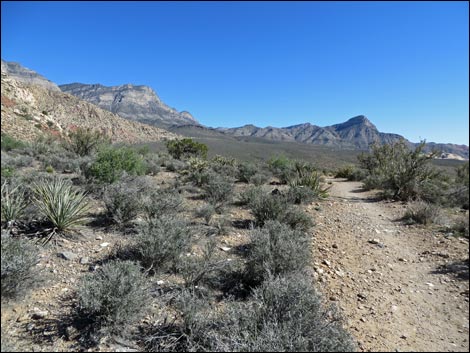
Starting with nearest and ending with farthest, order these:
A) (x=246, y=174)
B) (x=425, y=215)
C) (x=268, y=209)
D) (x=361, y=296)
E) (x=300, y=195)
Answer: (x=361, y=296) < (x=268, y=209) < (x=425, y=215) < (x=300, y=195) < (x=246, y=174)

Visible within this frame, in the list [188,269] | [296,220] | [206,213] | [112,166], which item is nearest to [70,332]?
[188,269]

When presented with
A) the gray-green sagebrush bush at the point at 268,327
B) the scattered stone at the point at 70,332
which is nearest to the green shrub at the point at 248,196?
the gray-green sagebrush bush at the point at 268,327

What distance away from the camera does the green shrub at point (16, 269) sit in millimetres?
3232

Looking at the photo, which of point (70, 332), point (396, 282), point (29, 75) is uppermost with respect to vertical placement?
point (29, 75)

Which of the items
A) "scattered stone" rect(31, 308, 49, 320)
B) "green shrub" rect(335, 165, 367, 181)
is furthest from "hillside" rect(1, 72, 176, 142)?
"scattered stone" rect(31, 308, 49, 320)

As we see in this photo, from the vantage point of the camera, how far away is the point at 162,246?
4.39 meters

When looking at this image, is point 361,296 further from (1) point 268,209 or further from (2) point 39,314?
(2) point 39,314

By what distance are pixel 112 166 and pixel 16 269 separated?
611 cm

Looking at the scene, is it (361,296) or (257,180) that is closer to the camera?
(361,296)

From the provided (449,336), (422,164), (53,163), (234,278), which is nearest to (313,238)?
(234,278)

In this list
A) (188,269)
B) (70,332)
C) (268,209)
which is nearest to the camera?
(70,332)

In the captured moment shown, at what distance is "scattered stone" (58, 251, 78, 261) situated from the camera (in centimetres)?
445

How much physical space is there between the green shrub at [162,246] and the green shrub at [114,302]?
0.82 metres

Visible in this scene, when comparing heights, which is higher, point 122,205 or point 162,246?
point 122,205
